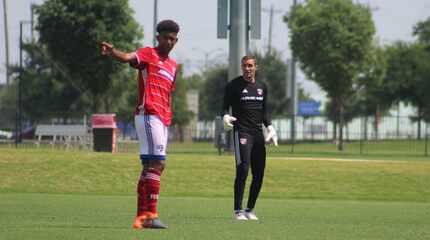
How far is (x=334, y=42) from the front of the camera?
6481cm

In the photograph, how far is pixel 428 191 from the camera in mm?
25750

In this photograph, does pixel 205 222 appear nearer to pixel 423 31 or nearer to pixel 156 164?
pixel 156 164

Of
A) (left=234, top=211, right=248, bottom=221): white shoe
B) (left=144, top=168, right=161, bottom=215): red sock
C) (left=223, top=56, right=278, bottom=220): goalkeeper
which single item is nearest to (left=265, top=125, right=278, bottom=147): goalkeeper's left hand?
(left=223, top=56, right=278, bottom=220): goalkeeper

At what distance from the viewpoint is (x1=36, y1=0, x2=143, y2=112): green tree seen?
5244 centimetres

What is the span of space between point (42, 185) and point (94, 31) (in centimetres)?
2816

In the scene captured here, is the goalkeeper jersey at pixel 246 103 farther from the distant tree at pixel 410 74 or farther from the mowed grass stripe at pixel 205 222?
the distant tree at pixel 410 74

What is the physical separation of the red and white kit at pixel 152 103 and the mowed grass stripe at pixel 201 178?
12.4 m

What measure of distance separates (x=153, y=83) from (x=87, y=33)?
136 feet

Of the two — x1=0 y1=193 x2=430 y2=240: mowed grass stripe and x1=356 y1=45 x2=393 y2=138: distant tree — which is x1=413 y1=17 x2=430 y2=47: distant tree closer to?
x1=356 y1=45 x2=393 y2=138: distant tree

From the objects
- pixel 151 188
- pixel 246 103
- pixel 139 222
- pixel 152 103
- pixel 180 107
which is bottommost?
pixel 139 222

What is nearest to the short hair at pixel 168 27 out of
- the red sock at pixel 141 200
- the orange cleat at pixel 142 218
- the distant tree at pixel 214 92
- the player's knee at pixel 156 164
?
the player's knee at pixel 156 164

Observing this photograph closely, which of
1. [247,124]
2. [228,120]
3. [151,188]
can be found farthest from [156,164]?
[247,124]

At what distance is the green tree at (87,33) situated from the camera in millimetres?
52438

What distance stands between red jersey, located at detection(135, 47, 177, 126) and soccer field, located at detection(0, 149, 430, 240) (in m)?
1.39
